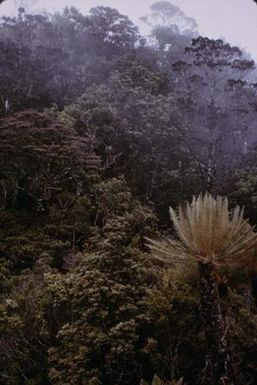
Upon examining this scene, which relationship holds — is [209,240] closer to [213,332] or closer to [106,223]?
[213,332]

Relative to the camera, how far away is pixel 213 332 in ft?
18.9

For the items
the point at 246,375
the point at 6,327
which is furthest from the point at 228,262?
the point at 6,327

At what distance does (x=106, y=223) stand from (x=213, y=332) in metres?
2.94

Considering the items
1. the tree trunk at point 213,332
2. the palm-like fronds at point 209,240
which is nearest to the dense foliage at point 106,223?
the tree trunk at point 213,332

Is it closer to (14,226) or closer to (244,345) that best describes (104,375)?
(244,345)

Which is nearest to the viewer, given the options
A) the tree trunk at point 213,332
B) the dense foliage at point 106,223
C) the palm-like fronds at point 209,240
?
the tree trunk at point 213,332

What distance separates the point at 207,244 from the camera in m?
5.85

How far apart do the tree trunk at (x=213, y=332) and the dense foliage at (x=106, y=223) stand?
0.11 metres

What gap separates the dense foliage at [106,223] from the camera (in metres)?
6.35

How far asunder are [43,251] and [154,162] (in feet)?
22.4

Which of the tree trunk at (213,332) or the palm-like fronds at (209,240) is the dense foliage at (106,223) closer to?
the tree trunk at (213,332)

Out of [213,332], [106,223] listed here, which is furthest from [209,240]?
[106,223]

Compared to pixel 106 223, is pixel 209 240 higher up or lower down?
higher up

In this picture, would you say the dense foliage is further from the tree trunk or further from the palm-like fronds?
the palm-like fronds
